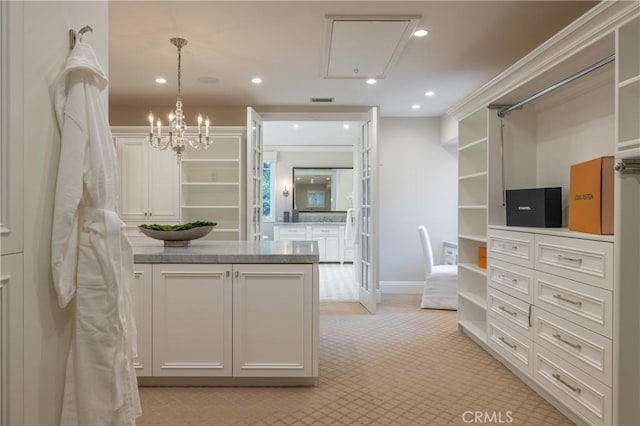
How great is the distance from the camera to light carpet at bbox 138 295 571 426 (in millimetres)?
2271

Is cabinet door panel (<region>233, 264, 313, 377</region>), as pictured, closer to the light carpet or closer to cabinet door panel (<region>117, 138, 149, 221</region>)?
the light carpet

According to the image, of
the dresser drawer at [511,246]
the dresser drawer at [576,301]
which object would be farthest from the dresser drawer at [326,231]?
the dresser drawer at [576,301]

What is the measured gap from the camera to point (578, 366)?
2152mm

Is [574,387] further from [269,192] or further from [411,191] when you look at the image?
[269,192]

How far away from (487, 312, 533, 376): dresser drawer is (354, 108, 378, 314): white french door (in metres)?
1.57

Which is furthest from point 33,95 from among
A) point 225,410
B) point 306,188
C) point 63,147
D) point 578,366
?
point 306,188

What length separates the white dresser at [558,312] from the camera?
199 centimetres

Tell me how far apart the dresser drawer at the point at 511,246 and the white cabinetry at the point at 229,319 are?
1.43m

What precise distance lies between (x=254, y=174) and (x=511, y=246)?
2.91 meters

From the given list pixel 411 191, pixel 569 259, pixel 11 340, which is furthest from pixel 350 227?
pixel 11 340

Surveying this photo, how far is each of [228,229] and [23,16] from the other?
167 inches

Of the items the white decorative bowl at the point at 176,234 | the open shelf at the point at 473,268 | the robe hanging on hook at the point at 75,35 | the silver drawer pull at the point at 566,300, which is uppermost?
the robe hanging on hook at the point at 75,35

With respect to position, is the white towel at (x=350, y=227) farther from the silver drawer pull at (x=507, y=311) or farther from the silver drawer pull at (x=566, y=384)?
the silver drawer pull at (x=566, y=384)

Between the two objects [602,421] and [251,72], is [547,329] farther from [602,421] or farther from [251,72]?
[251,72]
